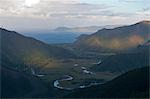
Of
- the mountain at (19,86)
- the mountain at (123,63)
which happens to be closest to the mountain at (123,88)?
the mountain at (19,86)

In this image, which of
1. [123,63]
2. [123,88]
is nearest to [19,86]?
[123,88]

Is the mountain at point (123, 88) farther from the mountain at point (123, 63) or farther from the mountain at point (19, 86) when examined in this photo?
the mountain at point (123, 63)

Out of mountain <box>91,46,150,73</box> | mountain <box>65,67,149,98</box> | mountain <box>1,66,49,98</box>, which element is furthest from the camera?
mountain <box>91,46,150,73</box>

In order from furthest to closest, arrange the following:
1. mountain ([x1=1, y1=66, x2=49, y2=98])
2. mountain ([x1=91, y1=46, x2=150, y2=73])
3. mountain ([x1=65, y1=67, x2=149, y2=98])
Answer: mountain ([x1=91, y1=46, x2=150, y2=73]) → mountain ([x1=1, y1=66, x2=49, y2=98]) → mountain ([x1=65, y1=67, x2=149, y2=98])

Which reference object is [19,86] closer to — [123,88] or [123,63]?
[123,88]

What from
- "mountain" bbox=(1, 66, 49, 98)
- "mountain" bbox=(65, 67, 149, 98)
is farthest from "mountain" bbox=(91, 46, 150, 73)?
"mountain" bbox=(65, 67, 149, 98)

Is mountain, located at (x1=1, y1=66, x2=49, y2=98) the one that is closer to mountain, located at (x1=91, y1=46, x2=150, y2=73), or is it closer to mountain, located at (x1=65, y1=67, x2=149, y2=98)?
mountain, located at (x1=65, y1=67, x2=149, y2=98)

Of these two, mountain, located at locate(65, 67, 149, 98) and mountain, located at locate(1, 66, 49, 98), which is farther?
mountain, located at locate(1, 66, 49, 98)

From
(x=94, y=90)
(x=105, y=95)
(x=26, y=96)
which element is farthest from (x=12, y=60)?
(x=105, y=95)

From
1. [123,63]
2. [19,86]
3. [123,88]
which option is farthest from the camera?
[123,63]

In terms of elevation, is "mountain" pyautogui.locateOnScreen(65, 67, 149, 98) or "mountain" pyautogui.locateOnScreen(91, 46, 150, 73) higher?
"mountain" pyautogui.locateOnScreen(65, 67, 149, 98)

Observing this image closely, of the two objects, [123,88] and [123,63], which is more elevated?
[123,88]

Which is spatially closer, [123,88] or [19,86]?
[123,88]

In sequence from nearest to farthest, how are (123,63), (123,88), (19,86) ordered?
(123,88)
(19,86)
(123,63)
